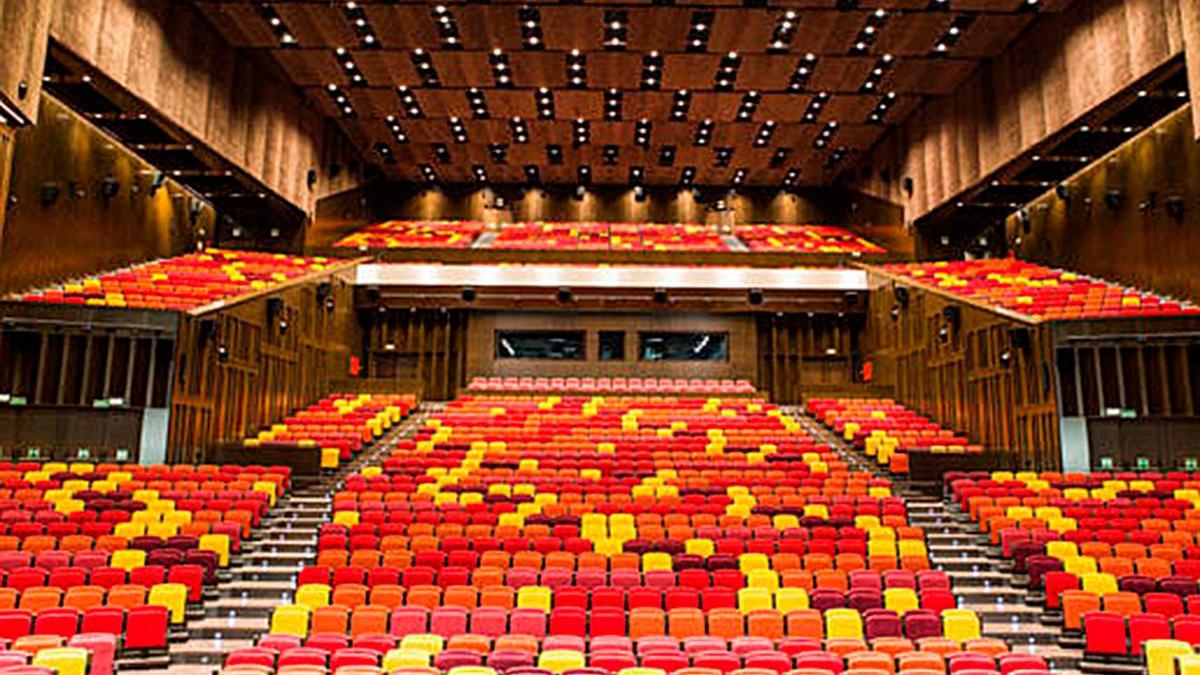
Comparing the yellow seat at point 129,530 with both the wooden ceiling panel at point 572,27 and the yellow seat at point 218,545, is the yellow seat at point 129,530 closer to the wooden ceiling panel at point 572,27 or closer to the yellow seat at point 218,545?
the yellow seat at point 218,545

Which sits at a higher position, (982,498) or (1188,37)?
(1188,37)

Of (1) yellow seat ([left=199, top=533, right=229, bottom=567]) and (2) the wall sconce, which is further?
(2) the wall sconce

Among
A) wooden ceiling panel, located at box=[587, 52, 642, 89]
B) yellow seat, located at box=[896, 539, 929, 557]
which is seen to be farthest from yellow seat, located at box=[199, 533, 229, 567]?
wooden ceiling panel, located at box=[587, 52, 642, 89]

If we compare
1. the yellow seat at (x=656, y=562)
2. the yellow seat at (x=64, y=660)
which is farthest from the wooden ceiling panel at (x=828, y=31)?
the yellow seat at (x=64, y=660)

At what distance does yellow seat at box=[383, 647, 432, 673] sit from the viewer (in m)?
4.06

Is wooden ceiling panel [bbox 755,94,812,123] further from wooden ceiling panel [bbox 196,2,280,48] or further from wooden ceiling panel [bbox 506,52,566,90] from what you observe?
wooden ceiling panel [bbox 196,2,280,48]

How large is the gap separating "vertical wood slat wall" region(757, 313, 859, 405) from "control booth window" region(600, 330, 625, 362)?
298cm

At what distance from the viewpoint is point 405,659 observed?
13.5 feet

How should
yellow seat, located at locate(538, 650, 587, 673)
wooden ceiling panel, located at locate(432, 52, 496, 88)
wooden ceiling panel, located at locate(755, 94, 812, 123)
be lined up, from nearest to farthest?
1. yellow seat, located at locate(538, 650, 587, 673)
2. wooden ceiling panel, located at locate(432, 52, 496, 88)
3. wooden ceiling panel, located at locate(755, 94, 812, 123)

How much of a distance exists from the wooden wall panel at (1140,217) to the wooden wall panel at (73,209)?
626 inches

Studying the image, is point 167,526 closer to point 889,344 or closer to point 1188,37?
point 1188,37

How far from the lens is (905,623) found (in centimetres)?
516

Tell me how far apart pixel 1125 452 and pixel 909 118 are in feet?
30.5

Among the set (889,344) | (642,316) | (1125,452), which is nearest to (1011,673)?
(1125,452)
